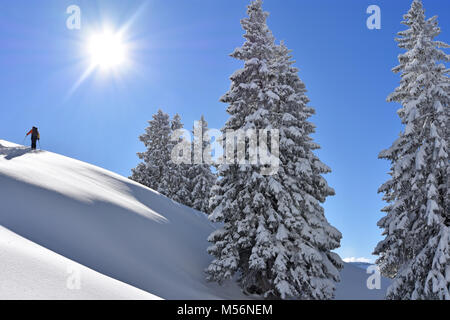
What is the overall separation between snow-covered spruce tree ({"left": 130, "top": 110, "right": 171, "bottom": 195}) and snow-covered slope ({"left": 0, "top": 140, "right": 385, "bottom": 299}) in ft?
54.9

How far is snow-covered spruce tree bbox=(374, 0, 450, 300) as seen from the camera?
508 inches

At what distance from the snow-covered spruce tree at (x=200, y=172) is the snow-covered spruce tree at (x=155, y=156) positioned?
3.21 meters

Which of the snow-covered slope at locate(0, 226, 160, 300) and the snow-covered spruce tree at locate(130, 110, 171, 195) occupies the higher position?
the snow-covered spruce tree at locate(130, 110, 171, 195)

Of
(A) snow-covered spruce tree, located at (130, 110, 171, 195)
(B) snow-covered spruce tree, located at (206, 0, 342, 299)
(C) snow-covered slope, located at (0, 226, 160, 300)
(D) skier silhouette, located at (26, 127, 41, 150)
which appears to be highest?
(A) snow-covered spruce tree, located at (130, 110, 171, 195)

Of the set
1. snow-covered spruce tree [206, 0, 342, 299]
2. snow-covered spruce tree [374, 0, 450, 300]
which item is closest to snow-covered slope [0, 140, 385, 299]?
snow-covered spruce tree [206, 0, 342, 299]

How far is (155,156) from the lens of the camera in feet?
132

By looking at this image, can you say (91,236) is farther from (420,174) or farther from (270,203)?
(420,174)

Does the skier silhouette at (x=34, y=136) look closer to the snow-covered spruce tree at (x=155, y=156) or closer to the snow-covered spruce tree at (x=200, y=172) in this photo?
the snow-covered spruce tree at (x=155, y=156)

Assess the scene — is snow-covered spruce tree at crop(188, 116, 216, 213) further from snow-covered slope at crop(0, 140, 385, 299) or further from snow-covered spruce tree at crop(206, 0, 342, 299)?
snow-covered spruce tree at crop(206, 0, 342, 299)

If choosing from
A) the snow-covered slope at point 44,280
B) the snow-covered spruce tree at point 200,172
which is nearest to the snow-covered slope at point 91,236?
the snow-covered slope at point 44,280

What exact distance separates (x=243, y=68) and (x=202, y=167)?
22.2 meters

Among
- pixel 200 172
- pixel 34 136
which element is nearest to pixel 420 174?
pixel 34 136
